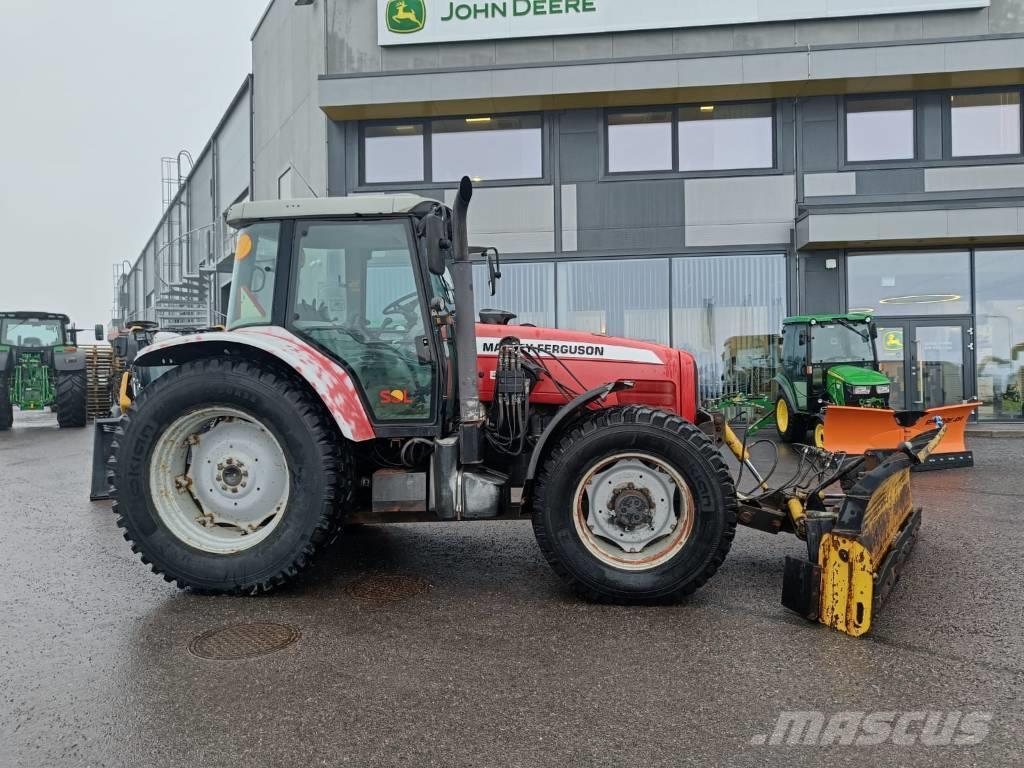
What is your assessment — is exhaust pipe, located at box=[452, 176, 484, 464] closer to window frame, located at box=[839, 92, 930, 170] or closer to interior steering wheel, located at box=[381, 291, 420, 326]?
interior steering wheel, located at box=[381, 291, 420, 326]

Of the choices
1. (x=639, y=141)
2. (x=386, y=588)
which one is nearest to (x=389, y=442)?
(x=386, y=588)

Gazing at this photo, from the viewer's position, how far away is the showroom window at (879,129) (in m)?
14.7

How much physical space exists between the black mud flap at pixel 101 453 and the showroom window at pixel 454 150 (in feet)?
31.7

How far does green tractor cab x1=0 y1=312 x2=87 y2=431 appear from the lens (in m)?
17.4

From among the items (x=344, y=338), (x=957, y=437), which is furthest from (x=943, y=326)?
(x=344, y=338)

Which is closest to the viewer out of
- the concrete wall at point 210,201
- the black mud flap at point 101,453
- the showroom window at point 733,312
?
the black mud flap at point 101,453

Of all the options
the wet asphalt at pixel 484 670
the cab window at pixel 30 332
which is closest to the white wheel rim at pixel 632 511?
the wet asphalt at pixel 484 670

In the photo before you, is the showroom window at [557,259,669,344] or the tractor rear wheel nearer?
the tractor rear wheel

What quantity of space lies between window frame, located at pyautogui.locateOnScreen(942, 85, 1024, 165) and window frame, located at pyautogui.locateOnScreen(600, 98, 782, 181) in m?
3.30

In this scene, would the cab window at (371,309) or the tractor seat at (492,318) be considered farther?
the tractor seat at (492,318)

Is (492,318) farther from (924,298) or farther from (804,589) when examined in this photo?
(924,298)

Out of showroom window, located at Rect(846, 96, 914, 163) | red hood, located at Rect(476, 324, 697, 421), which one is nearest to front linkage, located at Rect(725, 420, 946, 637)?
red hood, located at Rect(476, 324, 697, 421)

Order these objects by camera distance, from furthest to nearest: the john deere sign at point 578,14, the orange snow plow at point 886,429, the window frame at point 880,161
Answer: the window frame at point 880,161 → the john deere sign at point 578,14 → the orange snow plow at point 886,429

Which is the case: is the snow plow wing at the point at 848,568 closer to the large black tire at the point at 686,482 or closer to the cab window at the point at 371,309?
the large black tire at the point at 686,482
